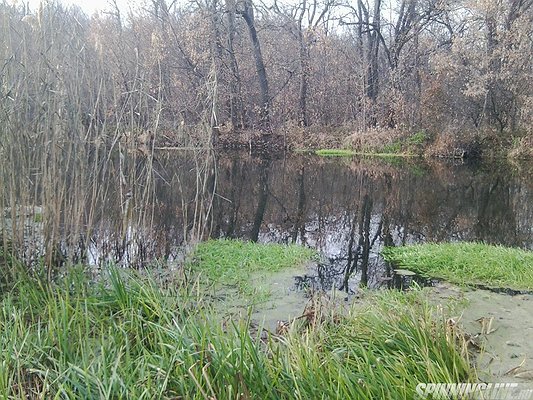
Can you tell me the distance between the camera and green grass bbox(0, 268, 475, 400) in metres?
2.22

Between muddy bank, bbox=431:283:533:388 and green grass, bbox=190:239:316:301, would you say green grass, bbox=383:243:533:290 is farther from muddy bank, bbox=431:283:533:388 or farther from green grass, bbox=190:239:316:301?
green grass, bbox=190:239:316:301

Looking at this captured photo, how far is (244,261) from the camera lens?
540cm

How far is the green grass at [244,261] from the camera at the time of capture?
4.69 meters

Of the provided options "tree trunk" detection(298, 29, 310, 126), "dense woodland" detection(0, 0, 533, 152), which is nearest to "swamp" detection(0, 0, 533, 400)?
"dense woodland" detection(0, 0, 533, 152)

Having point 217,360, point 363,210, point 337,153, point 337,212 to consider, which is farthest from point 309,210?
point 337,153

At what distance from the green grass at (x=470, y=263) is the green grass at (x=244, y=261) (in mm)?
1238

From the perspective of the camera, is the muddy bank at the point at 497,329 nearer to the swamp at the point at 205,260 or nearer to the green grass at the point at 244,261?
the swamp at the point at 205,260

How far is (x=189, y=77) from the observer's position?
69.0ft

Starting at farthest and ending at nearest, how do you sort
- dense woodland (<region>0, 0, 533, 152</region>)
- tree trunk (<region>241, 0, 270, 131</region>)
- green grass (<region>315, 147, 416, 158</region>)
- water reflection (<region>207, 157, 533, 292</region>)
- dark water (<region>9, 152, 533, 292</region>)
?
tree trunk (<region>241, 0, 270, 131</region>), green grass (<region>315, 147, 416, 158</region>), dense woodland (<region>0, 0, 533, 152</region>), water reflection (<region>207, 157, 533, 292</region>), dark water (<region>9, 152, 533, 292</region>)

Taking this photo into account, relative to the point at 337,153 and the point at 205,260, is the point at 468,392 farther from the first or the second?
the point at 337,153

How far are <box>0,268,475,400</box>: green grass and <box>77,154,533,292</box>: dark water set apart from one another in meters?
2.08

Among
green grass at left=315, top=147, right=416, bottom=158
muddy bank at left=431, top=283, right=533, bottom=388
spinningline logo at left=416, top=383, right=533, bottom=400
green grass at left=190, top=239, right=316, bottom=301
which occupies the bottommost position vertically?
muddy bank at left=431, top=283, right=533, bottom=388

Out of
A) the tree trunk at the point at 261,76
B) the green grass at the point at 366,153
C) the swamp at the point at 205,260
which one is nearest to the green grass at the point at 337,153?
the green grass at the point at 366,153

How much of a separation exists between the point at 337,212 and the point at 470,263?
444 centimetres
